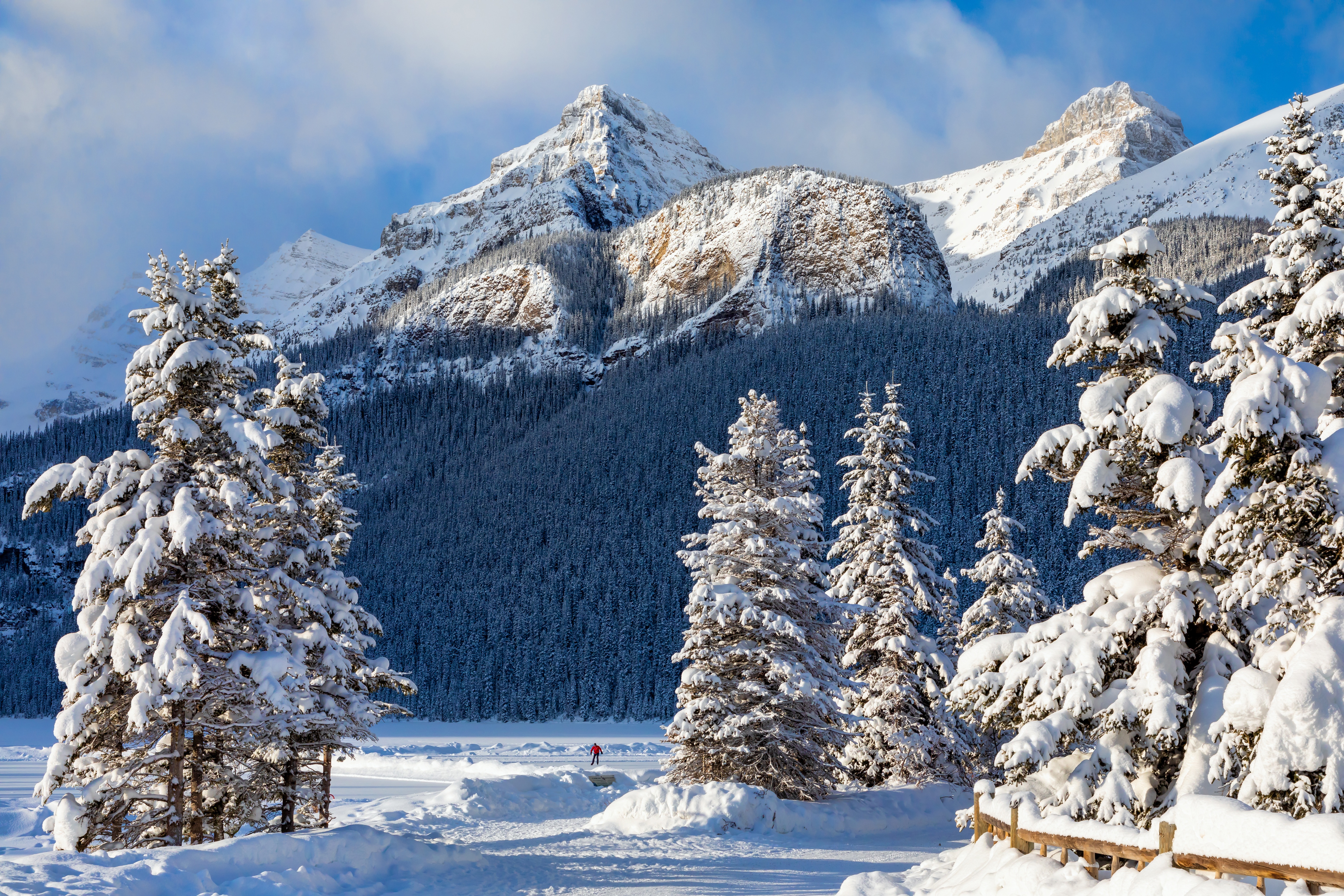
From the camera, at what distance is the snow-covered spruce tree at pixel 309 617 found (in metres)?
18.6

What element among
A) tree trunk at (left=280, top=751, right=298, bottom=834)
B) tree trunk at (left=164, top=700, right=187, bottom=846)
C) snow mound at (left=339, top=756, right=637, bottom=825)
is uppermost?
A: tree trunk at (left=164, top=700, right=187, bottom=846)

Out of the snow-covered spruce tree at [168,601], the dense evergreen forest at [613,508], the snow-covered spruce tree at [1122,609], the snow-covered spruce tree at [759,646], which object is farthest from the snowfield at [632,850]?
the dense evergreen forest at [613,508]

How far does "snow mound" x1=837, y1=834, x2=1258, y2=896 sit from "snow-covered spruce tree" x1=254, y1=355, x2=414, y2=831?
11164mm

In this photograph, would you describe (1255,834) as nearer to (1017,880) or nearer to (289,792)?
(1017,880)

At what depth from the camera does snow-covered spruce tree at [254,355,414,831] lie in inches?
733

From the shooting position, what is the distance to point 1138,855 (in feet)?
26.2

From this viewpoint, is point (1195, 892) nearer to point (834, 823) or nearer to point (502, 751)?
point (834, 823)

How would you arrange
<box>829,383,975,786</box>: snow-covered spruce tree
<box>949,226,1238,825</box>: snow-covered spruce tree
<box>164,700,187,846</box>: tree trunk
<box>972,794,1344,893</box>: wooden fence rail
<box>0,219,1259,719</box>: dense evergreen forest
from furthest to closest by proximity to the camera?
<box>0,219,1259,719</box>: dense evergreen forest → <box>829,383,975,786</box>: snow-covered spruce tree → <box>164,700,187,846</box>: tree trunk → <box>949,226,1238,825</box>: snow-covered spruce tree → <box>972,794,1344,893</box>: wooden fence rail

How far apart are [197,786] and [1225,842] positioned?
15.0 metres

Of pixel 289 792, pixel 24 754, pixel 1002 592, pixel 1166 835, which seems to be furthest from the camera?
pixel 24 754

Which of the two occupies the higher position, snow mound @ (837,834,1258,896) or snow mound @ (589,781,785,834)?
snow mound @ (837,834,1258,896)

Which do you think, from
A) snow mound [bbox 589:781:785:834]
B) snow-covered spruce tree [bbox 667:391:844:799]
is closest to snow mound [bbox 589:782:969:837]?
snow mound [bbox 589:781:785:834]

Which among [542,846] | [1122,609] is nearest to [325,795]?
[542,846]

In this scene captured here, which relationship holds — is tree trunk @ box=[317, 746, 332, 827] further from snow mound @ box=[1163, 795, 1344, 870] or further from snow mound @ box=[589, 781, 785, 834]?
snow mound @ box=[1163, 795, 1344, 870]
